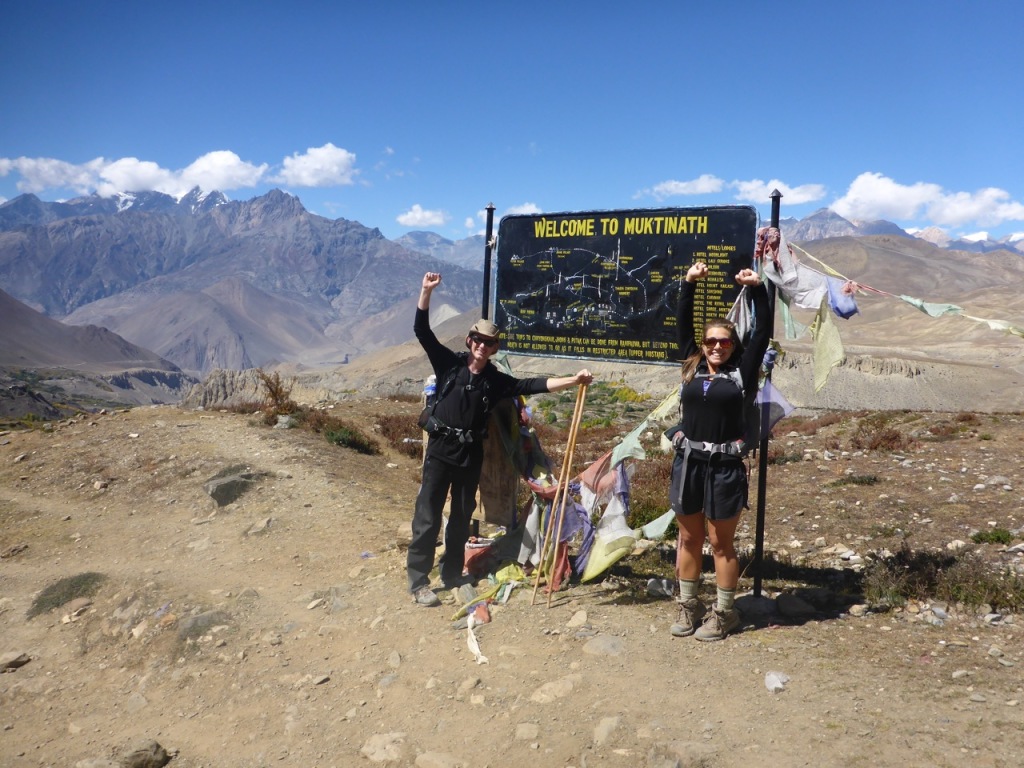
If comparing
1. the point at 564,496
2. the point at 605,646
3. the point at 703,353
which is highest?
the point at 703,353

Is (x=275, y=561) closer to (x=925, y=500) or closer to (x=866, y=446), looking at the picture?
(x=925, y=500)

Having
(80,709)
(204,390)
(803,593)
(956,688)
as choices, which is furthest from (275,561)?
(204,390)

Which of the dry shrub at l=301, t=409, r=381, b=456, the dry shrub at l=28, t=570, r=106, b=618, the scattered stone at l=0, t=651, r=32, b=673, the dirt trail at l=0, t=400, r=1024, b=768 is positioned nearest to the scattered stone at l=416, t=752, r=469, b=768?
the dirt trail at l=0, t=400, r=1024, b=768

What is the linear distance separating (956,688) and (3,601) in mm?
8331

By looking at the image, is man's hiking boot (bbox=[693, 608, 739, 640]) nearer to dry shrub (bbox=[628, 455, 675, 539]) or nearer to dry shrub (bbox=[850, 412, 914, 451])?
dry shrub (bbox=[628, 455, 675, 539])

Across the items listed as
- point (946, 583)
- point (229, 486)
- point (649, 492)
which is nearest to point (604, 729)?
point (946, 583)

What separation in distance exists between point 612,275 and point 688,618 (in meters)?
3.09

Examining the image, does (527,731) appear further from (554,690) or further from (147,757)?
(147,757)

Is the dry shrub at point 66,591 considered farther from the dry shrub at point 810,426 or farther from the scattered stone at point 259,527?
the dry shrub at point 810,426

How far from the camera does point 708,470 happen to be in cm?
495

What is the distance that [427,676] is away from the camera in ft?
16.8

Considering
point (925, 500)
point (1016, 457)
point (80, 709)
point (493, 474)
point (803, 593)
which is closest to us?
point (80, 709)

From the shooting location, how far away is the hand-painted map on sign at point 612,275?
6035mm

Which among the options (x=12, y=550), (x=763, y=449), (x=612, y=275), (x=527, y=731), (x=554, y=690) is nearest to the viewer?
(x=527, y=731)
